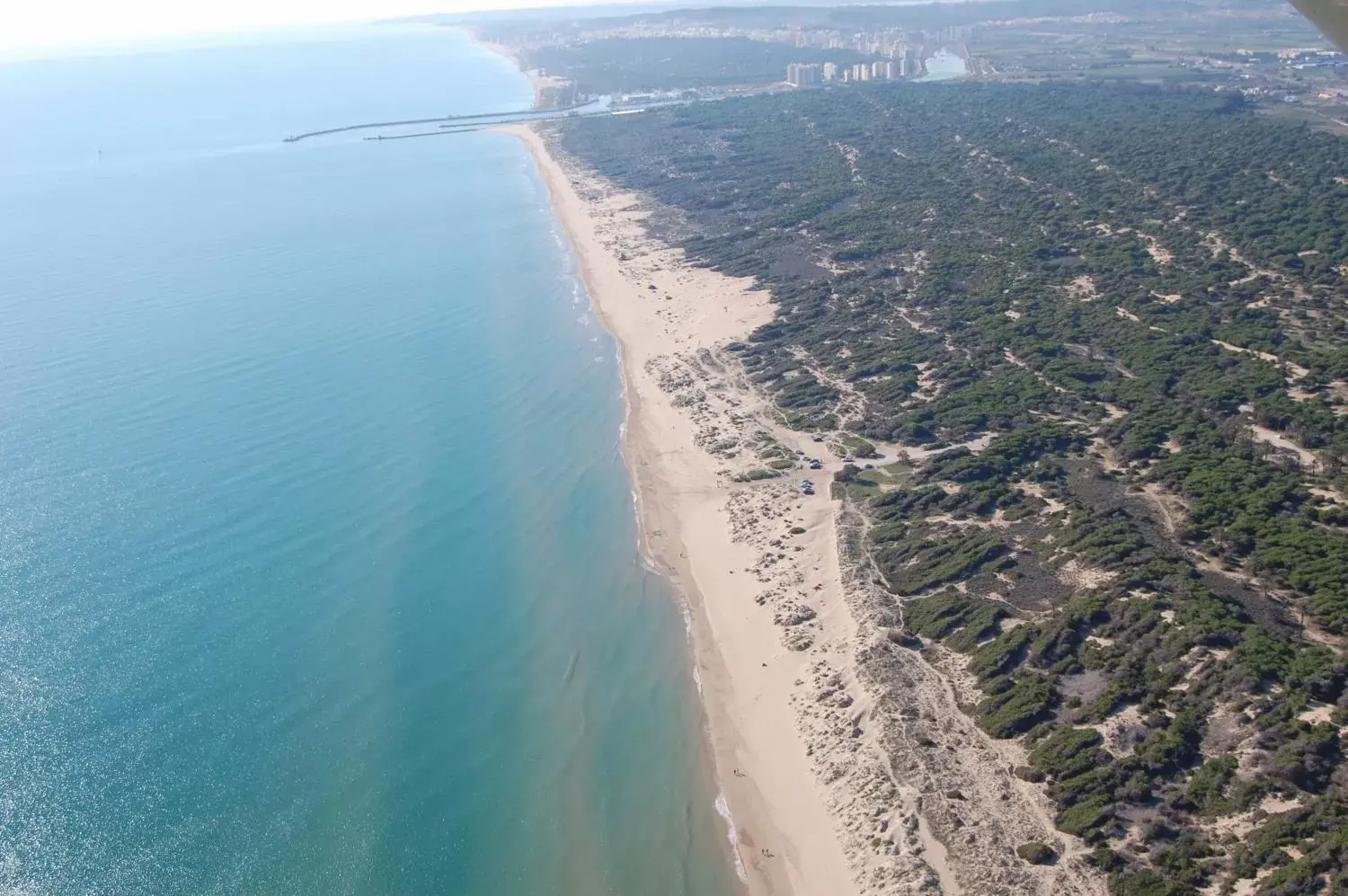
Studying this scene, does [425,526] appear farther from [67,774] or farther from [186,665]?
[67,774]

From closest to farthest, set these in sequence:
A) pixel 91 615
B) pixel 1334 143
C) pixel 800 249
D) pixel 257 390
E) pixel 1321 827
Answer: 1. pixel 1321 827
2. pixel 91 615
3. pixel 257 390
4. pixel 800 249
5. pixel 1334 143

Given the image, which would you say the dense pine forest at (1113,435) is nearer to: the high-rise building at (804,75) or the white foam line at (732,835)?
the white foam line at (732,835)

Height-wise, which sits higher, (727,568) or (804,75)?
(804,75)

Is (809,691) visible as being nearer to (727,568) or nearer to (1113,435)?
(727,568)

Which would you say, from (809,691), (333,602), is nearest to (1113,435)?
(809,691)

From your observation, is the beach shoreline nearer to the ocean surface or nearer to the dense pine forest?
the ocean surface

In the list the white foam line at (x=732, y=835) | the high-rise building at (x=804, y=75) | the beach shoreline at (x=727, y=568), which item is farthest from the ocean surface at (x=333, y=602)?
the high-rise building at (x=804, y=75)

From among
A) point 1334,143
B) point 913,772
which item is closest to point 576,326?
point 913,772
